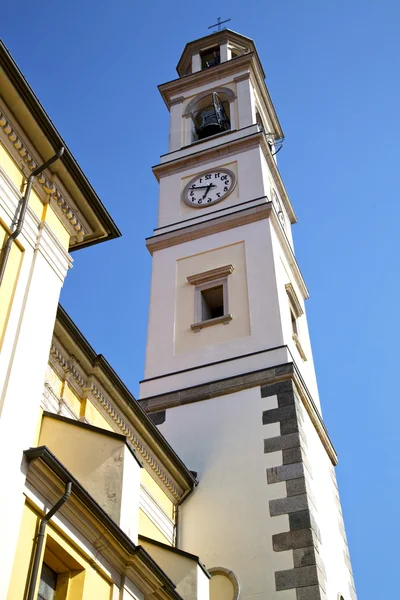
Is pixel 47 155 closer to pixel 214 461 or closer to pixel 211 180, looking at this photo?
pixel 214 461

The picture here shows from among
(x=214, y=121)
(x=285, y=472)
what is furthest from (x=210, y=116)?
(x=285, y=472)

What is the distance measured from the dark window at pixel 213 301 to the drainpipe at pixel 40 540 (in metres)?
11.0

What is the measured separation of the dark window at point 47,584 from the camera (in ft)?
24.9

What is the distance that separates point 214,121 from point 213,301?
761 cm

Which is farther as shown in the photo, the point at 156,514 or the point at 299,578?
the point at 156,514

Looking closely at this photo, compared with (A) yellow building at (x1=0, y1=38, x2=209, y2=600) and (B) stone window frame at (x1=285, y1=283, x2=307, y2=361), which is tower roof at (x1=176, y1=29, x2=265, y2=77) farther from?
(A) yellow building at (x1=0, y1=38, x2=209, y2=600)

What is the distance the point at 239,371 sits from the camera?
16.2 m

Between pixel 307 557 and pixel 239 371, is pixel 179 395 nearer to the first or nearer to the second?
pixel 239 371

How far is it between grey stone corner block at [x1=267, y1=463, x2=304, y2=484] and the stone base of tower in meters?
0.02

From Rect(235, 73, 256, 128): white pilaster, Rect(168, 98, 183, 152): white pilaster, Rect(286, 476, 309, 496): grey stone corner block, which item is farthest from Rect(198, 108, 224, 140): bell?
Rect(286, 476, 309, 496): grey stone corner block

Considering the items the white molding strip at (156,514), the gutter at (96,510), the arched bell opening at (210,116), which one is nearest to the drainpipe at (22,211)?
the gutter at (96,510)

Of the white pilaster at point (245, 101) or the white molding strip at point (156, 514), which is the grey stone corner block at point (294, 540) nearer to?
the white molding strip at point (156, 514)

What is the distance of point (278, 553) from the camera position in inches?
507

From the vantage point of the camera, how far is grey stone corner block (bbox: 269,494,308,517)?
1329 cm
